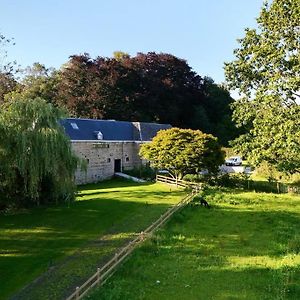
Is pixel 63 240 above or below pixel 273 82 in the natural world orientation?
below

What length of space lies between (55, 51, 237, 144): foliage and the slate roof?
935cm

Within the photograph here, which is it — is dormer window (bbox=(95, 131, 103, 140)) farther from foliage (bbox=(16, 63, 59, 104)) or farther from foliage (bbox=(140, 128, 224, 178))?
foliage (bbox=(16, 63, 59, 104))

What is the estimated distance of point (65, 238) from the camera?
1847cm

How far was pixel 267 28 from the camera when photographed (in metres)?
22.5

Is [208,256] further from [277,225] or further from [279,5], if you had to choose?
[279,5]

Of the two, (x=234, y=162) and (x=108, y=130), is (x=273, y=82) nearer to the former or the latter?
(x=108, y=130)

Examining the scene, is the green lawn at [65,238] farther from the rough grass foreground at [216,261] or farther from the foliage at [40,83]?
the foliage at [40,83]

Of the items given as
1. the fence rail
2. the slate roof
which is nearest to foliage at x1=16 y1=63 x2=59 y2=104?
the slate roof

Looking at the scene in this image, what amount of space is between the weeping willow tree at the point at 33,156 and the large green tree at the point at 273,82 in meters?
11.0

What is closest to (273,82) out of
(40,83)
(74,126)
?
(74,126)

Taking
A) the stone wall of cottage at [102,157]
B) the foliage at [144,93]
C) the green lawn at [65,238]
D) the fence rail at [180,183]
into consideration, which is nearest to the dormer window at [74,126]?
the stone wall of cottage at [102,157]

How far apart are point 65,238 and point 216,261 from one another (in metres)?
7.41

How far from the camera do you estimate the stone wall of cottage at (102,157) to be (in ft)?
128

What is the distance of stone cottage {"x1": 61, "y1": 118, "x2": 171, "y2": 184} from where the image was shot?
39.1 m
